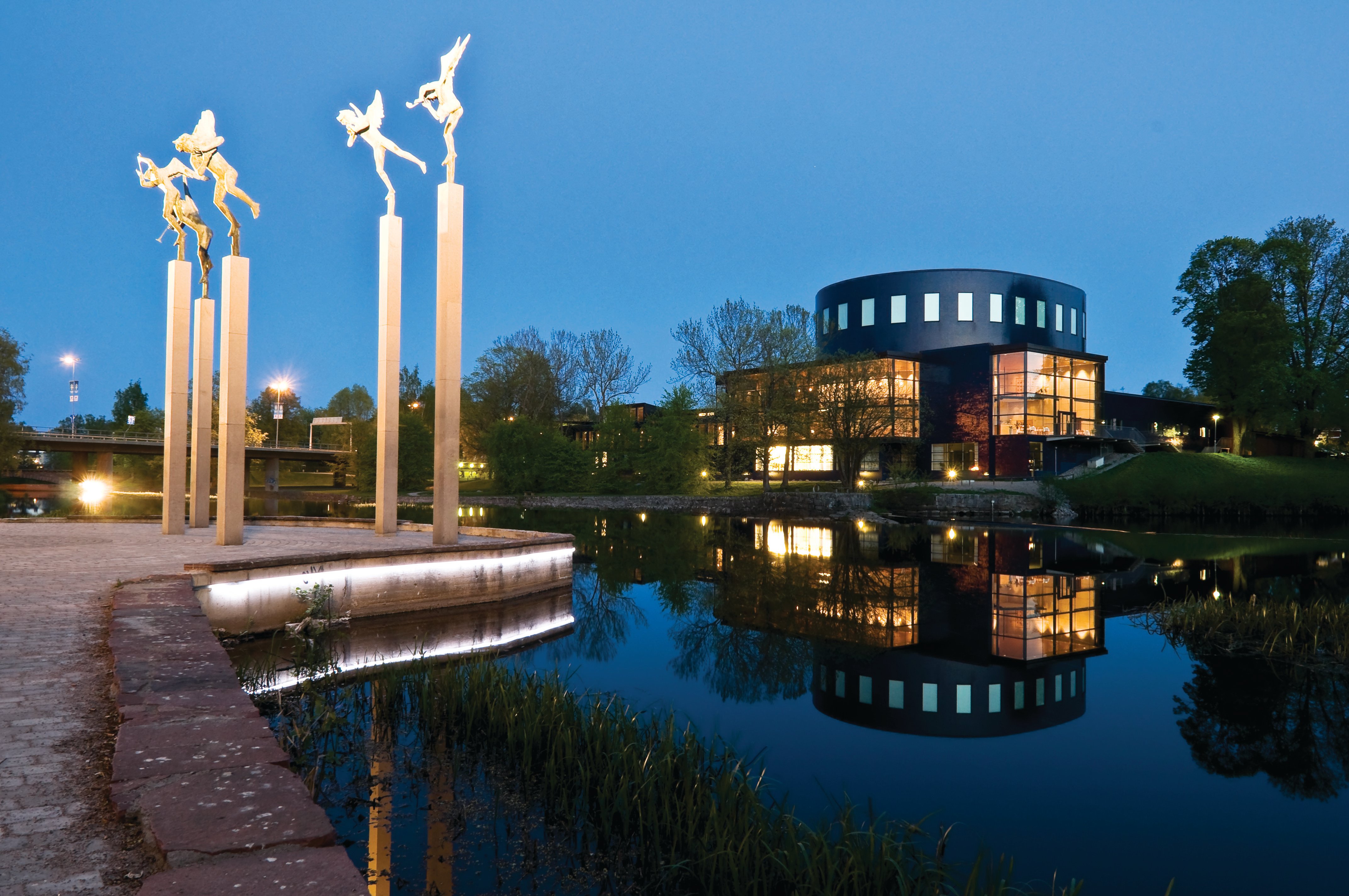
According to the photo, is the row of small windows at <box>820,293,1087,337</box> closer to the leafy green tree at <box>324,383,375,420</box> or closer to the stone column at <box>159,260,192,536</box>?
the stone column at <box>159,260,192,536</box>

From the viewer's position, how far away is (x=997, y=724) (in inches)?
344

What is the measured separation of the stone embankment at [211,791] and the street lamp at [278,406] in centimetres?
7569

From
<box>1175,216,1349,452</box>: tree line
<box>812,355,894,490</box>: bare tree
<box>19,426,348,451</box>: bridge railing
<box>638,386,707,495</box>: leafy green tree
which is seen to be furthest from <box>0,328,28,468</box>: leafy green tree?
<box>1175,216,1349,452</box>: tree line

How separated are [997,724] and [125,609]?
9.50 meters

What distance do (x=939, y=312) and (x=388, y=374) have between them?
5256cm

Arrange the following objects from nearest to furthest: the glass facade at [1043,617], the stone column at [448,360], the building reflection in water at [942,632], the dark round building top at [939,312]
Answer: the building reflection in water at [942,632] → the glass facade at [1043,617] → the stone column at [448,360] → the dark round building top at [939,312]

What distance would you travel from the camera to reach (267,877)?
3.06 m

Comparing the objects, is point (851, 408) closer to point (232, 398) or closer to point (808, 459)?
point (808, 459)

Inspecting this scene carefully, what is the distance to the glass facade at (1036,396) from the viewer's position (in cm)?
5334

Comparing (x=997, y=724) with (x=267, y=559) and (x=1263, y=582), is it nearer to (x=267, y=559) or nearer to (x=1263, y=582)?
(x=267, y=559)

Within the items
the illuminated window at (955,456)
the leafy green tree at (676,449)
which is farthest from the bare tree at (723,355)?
the illuminated window at (955,456)

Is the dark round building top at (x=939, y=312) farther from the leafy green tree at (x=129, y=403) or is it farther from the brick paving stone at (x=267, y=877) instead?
the leafy green tree at (x=129, y=403)

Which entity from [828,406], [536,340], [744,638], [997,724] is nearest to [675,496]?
[828,406]

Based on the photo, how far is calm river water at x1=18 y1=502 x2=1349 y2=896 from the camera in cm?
555
